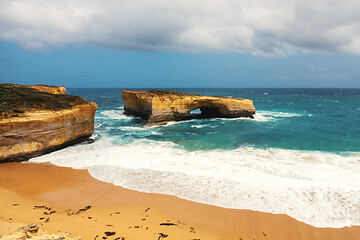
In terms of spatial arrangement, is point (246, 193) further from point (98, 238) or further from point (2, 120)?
point (2, 120)

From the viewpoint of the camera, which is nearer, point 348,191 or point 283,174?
point 348,191

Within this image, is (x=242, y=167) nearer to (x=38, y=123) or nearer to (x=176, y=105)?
(x=38, y=123)

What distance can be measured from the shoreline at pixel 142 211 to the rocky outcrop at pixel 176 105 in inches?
511

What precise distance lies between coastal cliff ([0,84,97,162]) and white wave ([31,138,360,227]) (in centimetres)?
77

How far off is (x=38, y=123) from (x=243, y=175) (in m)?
11.1

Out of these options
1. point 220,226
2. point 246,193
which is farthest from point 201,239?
point 246,193

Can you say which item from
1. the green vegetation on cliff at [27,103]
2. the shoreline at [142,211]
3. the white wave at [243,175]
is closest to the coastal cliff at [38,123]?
the green vegetation on cliff at [27,103]

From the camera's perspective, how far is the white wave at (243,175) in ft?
23.1

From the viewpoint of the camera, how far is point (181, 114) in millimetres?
23203

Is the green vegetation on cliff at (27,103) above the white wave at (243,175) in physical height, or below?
above

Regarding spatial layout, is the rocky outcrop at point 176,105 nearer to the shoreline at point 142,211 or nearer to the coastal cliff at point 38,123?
the coastal cliff at point 38,123

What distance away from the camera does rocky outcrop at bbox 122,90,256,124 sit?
2130 cm

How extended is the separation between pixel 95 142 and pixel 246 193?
11063 mm

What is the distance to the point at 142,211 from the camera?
6574 millimetres
